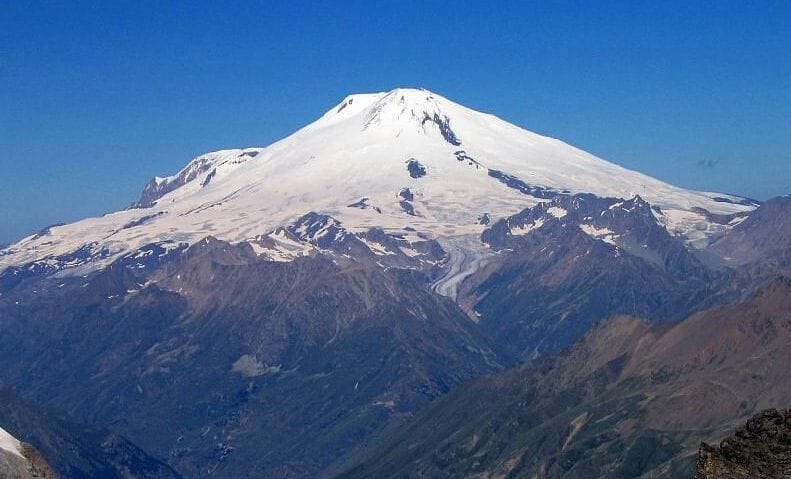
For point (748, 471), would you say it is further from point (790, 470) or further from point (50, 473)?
point (50, 473)

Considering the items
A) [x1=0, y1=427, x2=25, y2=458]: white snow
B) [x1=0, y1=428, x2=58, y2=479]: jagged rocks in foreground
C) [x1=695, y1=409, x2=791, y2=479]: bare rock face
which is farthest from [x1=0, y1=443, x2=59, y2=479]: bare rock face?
[x1=695, y1=409, x2=791, y2=479]: bare rock face

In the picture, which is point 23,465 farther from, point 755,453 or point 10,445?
point 755,453

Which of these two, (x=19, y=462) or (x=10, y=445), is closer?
(x=19, y=462)

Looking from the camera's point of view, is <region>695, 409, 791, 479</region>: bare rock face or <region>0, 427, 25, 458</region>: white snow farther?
<region>0, 427, 25, 458</region>: white snow

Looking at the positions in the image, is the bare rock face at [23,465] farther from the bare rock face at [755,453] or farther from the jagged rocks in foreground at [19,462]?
the bare rock face at [755,453]

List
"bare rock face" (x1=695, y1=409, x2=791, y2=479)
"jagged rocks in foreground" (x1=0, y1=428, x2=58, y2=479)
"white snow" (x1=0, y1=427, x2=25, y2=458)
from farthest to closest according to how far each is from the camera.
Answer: "white snow" (x1=0, y1=427, x2=25, y2=458) < "jagged rocks in foreground" (x1=0, y1=428, x2=58, y2=479) < "bare rock face" (x1=695, y1=409, x2=791, y2=479)

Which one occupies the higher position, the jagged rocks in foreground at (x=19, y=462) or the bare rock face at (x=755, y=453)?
the jagged rocks in foreground at (x=19, y=462)

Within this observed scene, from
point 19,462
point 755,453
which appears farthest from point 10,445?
point 755,453

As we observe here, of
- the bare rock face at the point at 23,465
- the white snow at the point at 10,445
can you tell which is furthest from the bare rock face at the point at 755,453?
the white snow at the point at 10,445

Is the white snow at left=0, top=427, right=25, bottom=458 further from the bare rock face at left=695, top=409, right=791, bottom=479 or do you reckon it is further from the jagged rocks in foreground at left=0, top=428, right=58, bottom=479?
the bare rock face at left=695, top=409, right=791, bottom=479
